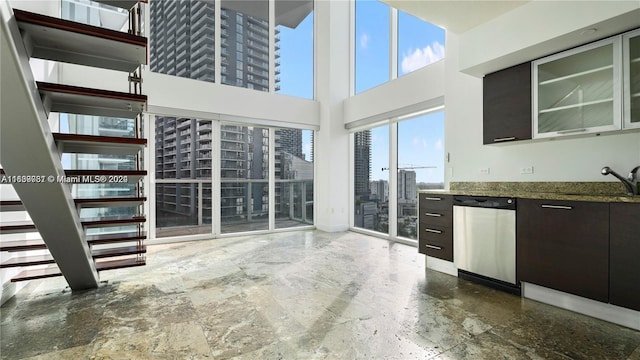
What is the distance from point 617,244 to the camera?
2117 mm

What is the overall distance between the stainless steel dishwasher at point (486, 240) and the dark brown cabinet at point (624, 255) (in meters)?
0.67

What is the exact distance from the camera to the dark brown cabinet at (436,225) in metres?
3.31

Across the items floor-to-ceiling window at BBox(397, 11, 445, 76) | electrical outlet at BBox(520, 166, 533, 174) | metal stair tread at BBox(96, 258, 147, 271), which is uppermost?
floor-to-ceiling window at BBox(397, 11, 445, 76)

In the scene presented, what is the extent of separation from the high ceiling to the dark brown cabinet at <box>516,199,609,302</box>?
1.74 m

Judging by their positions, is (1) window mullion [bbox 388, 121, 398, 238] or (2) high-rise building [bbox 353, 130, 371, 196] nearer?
(1) window mullion [bbox 388, 121, 398, 238]

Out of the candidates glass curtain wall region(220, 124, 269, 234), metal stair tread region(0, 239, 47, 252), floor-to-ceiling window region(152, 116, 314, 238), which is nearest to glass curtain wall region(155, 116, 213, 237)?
floor-to-ceiling window region(152, 116, 314, 238)

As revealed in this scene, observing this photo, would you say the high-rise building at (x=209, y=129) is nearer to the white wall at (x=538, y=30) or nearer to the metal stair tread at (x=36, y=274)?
the metal stair tread at (x=36, y=274)

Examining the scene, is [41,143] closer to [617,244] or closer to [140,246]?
[140,246]

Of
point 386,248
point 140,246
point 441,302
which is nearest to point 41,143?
point 140,246

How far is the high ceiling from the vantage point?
2.66 meters

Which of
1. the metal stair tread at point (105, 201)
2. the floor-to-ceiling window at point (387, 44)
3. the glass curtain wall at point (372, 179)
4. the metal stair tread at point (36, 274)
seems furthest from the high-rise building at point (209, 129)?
the metal stair tread at point (105, 201)

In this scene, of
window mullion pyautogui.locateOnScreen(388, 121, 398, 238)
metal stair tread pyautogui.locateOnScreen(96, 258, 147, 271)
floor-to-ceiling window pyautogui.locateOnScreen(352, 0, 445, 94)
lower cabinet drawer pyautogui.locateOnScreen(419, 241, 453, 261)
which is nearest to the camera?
metal stair tread pyautogui.locateOnScreen(96, 258, 147, 271)

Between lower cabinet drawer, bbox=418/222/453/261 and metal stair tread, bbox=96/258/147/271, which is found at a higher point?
lower cabinet drawer, bbox=418/222/453/261

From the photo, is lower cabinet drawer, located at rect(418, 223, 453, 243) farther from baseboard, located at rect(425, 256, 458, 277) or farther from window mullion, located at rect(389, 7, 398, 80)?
window mullion, located at rect(389, 7, 398, 80)
